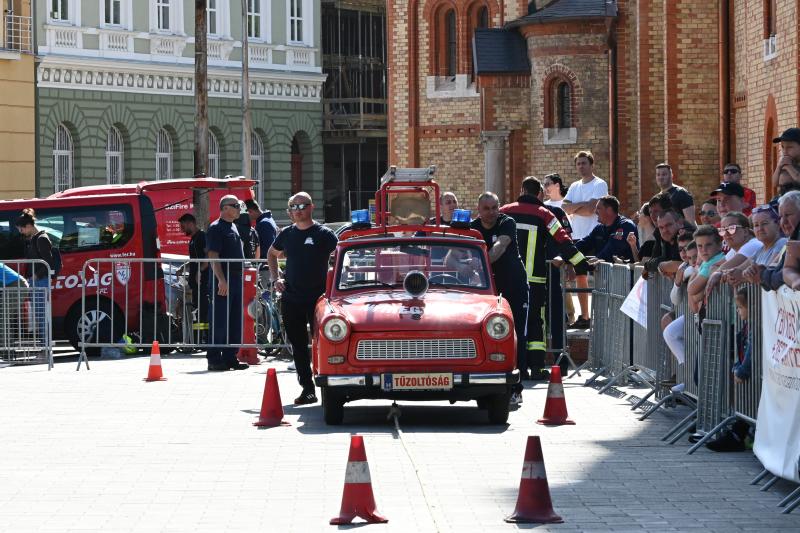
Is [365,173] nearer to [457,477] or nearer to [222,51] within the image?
[222,51]

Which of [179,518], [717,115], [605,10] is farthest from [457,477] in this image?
[605,10]

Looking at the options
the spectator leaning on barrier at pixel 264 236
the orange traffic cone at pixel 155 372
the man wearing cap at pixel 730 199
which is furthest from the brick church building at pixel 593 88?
the orange traffic cone at pixel 155 372

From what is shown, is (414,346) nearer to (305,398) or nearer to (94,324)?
(305,398)

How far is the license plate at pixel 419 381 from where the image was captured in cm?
1484

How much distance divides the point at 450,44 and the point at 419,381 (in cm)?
4351

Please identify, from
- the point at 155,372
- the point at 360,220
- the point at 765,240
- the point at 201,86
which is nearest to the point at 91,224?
the point at 155,372

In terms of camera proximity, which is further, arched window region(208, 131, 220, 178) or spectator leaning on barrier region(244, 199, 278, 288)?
arched window region(208, 131, 220, 178)

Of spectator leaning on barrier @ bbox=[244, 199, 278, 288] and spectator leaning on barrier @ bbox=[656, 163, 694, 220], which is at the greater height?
spectator leaning on barrier @ bbox=[656, 163, 694, 220]

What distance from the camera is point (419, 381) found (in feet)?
48.7

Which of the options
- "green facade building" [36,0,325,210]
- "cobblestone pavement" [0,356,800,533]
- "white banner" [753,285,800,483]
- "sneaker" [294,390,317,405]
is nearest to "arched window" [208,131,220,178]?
"green facade building" [36,0,325,210]

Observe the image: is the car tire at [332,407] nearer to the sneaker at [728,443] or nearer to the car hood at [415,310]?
the car hood at [415,310]

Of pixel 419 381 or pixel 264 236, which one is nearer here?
pixel 419 381

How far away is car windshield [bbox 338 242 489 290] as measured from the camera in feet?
53.0

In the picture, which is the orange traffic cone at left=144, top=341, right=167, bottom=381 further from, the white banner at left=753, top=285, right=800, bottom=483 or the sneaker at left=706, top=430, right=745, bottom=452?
the white banner at left=753, top=285, right=800, bottom=483
